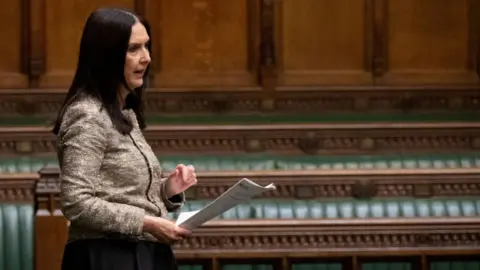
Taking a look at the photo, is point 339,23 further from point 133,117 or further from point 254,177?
point 133,117

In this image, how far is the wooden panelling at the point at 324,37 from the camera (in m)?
4.72

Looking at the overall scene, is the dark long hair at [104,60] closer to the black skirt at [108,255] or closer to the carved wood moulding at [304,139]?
the black skirt at [108,255]

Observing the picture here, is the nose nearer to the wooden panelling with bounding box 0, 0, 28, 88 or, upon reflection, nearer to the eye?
the eye

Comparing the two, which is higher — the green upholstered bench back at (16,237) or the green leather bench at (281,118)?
the green leather bench at (281,118)

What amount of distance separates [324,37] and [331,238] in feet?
7.32

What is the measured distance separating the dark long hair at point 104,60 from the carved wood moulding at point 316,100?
2.99 m

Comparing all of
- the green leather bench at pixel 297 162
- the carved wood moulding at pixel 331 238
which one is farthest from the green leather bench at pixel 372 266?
the green leather bench at pixel 297 162

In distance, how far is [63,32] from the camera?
15.2 feet

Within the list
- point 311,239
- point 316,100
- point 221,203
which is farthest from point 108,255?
point 316,100

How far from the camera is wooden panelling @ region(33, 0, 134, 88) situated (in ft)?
15.1

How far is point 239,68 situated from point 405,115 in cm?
85

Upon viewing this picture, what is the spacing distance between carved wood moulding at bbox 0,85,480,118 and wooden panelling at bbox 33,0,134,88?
180mm

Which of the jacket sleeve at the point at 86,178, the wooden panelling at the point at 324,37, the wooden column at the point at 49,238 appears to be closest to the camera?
the jacket sleeve at the point at 86,178

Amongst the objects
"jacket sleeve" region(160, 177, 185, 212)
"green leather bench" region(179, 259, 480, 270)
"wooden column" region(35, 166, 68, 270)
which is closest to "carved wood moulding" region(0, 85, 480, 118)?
"green leather bench" region(179, 259, 480, 270)
